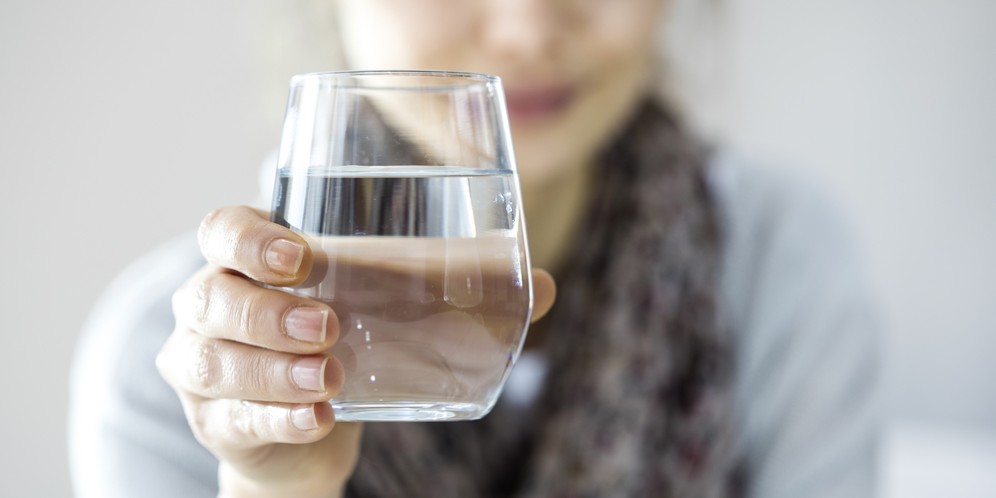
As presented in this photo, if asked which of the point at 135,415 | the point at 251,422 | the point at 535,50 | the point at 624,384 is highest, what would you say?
the point at 535,50

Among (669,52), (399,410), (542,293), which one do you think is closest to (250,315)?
(399,410)

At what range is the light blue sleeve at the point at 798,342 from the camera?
1.56m

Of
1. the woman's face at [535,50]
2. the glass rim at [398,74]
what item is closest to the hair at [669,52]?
the woman's face at [535,50]

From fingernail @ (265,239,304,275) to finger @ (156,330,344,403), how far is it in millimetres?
53

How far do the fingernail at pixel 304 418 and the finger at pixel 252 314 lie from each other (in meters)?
0.04

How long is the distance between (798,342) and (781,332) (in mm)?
32

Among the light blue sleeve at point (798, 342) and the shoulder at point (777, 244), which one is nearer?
the light blue sleeve at point (798, 342)

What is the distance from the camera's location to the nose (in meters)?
1.15

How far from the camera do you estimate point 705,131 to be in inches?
85.5

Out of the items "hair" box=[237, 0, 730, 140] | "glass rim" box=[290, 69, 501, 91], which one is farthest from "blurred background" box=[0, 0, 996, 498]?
"glass rim" box=[290, 69, 501, 91]

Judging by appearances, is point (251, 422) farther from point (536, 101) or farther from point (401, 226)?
point (536, 101)

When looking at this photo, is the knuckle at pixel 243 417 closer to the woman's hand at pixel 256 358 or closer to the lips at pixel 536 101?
the woman's hand at pixel 256 358

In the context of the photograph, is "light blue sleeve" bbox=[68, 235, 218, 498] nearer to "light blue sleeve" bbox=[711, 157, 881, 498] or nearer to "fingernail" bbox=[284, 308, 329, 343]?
"fingernail" bbox=[284, 308, 329, 343]

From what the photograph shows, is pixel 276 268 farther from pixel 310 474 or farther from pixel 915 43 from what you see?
pixel 915 43
